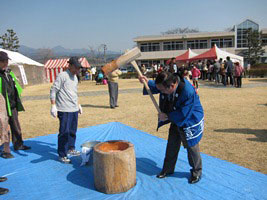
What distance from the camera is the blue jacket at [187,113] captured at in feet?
9.85

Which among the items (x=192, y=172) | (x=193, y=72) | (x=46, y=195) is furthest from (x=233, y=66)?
(x=46, y=195)

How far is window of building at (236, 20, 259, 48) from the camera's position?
45375mm

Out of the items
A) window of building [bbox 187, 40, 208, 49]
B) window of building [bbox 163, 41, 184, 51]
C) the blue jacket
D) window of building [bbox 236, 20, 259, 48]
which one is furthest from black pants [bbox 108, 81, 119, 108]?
window of building [bbox 236, 20, 259, 48]

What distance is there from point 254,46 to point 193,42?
35.2 feet

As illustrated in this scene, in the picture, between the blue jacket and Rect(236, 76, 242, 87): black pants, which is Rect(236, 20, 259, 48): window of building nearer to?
Rect(236, 76, 242, 87): black pants

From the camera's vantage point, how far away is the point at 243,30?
45.7 m

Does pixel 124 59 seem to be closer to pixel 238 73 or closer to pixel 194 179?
pixel 194 179

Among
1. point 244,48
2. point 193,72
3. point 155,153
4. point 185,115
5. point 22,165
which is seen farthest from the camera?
point 244,48

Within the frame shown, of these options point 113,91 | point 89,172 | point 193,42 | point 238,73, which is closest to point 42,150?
point 89,172

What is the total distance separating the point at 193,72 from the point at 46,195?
1215cm

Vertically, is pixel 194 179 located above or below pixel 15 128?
below

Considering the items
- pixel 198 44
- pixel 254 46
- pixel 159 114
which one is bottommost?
pixel 159 114

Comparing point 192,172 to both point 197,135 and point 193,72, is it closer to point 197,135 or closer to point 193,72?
point 197,135

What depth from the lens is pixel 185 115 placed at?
9.81 ft
